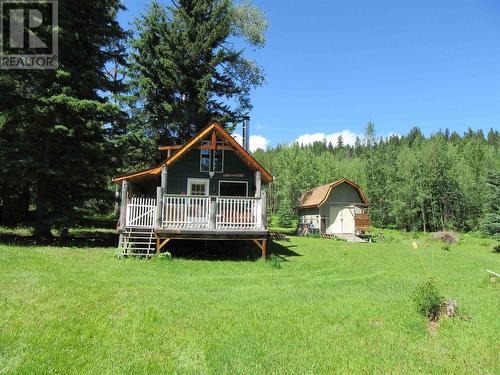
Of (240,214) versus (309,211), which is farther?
(309,211)

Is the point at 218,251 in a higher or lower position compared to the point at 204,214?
lower

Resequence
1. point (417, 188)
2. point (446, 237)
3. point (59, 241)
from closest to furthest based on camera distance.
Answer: point (59, 241), point (446, 237), point (417, 188)

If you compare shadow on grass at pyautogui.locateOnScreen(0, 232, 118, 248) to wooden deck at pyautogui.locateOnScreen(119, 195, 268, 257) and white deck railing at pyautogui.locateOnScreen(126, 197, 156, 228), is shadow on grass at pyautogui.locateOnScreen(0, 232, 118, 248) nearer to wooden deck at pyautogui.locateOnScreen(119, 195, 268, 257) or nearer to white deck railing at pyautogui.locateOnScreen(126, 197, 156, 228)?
white deck railing at pyautogui.locateOnScreen(126, 197, 156, 228)

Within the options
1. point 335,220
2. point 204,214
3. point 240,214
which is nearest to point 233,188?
A: point 240,214

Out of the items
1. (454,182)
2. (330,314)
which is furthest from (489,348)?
(454,182)

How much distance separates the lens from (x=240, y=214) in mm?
14633

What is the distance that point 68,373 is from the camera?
452 cm

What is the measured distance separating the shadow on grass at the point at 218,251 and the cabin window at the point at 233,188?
2.24 meters

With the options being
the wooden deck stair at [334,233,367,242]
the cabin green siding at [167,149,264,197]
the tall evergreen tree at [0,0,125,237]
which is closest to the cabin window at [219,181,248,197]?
the cabin green siding at [167,149,264,197]

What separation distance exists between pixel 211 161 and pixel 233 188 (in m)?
1.58

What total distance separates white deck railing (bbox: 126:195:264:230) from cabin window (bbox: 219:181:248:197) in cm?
297

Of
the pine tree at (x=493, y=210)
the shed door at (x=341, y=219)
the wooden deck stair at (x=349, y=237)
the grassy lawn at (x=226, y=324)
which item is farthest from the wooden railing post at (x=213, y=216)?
the shed door at (x=341, y=219)

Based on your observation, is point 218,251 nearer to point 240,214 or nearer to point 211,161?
point 240,214

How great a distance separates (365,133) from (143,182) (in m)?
39.7
